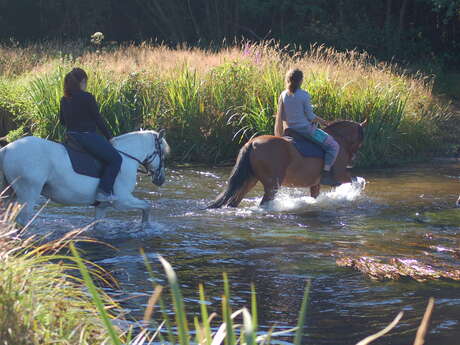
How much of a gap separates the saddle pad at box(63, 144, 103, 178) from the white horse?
0.05 metres

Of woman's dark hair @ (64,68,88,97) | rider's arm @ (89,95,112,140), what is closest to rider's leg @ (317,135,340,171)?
rider's arm @ (89,95,112,140)

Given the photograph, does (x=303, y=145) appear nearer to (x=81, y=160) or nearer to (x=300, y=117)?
(x=300, y=117)

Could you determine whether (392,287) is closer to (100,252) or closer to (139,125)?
(100,252)

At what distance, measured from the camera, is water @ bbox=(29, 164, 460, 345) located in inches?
265

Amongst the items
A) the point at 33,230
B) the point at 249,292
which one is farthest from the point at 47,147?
the point at 249,292

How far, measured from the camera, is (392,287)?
24.6 feet

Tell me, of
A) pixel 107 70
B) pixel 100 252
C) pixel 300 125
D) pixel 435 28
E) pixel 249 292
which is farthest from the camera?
pixel 435 28

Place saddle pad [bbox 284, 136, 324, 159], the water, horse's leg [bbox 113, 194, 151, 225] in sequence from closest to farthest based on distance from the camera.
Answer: the water, horse's leg [bbox 113, 194, 151, 225], saddle pad [bbox 284, 136, 324, 159]

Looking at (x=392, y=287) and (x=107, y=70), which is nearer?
(x=392, y=287)

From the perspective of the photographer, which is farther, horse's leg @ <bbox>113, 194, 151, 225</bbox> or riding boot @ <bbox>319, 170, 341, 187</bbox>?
riding boot @ <bbox>319, 170, 341, 187</bbox>

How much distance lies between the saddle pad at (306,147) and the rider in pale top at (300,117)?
0.24 feet

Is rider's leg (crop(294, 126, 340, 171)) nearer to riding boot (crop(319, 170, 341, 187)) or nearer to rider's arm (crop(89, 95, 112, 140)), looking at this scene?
riding boot (crop(319, 170, 341, 187))

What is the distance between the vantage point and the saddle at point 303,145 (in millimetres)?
11719

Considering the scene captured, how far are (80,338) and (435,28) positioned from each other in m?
26.7
